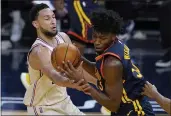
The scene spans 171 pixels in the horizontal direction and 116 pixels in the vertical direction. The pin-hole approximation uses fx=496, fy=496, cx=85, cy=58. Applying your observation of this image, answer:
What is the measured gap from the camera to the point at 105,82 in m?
3.04

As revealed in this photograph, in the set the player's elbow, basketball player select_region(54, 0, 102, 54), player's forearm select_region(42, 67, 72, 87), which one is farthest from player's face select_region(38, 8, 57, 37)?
basketball player select_region(54, 0, 102, 54)

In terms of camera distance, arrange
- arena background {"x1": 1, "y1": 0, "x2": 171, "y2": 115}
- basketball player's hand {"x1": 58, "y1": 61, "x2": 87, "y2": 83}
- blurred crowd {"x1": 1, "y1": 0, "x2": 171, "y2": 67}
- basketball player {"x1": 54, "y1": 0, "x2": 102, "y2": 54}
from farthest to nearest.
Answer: blurred crowd {"x1": 1, "y1": 0, "x2": 171, "y2": 67} → basketball player {"x1": 54, "y1": 0, "x2": 102, "y2": 54} → arena background {"x1": 1, "y1": 0, "x2": 171, "y2": 115} → basketball player's hand {"x1": 58, "y1": 61, "x2": 87, "y2": 83}

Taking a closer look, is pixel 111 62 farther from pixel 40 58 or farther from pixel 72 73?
pixel 40 58

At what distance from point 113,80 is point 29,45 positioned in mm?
5193

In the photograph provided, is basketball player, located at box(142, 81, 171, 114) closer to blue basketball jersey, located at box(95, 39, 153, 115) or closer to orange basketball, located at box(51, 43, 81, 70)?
blue basketball jersey, located at box(95, 39, 153, 115)

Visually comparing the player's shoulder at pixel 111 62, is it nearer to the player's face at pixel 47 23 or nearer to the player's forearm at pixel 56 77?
the player's forearm at pixel 56 77

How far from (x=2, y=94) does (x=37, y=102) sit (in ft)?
6.64

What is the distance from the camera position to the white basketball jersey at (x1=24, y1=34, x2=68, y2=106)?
3.83 m

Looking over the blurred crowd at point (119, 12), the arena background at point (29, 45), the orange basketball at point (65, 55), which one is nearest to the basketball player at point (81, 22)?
the arena background at point (29, 45)

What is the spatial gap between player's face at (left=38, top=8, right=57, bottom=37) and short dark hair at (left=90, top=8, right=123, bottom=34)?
871 millimetres

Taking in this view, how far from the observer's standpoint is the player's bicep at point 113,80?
298cm

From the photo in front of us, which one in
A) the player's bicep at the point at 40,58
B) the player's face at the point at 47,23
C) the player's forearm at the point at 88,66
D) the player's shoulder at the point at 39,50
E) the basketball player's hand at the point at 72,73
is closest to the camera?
the basketball player's hand at the point at 72,73

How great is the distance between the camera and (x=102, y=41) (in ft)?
10.1

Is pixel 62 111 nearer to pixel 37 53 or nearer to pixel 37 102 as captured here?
pixel 37 102
